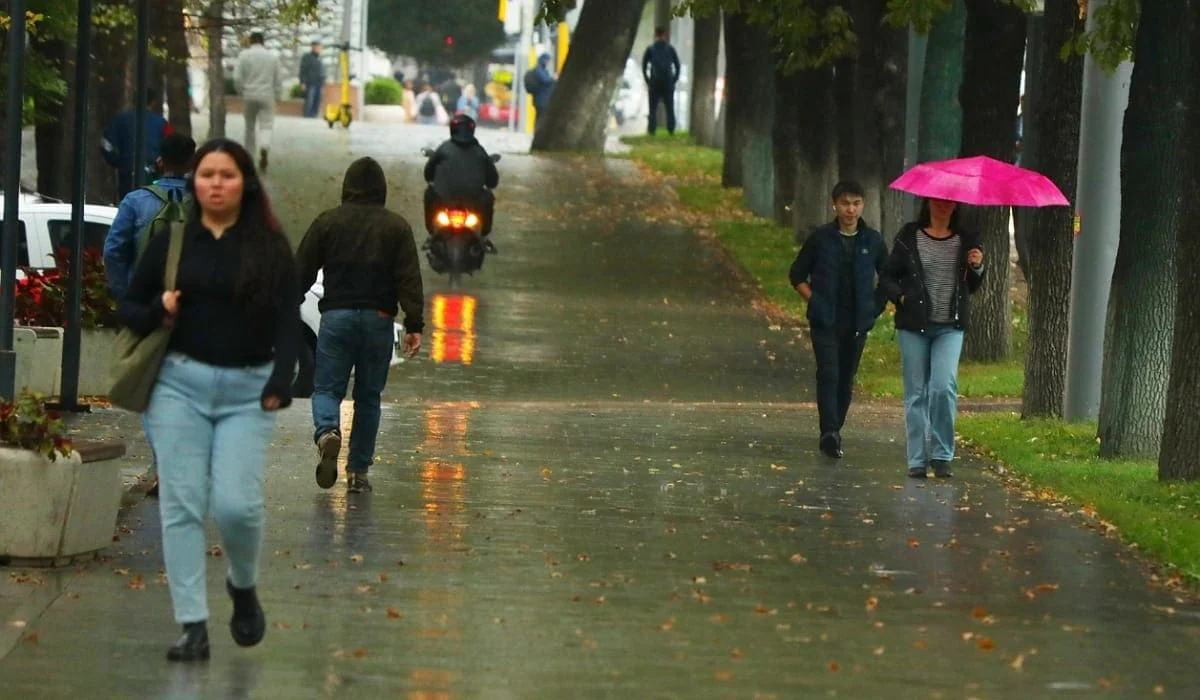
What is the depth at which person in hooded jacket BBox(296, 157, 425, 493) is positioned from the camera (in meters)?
11.2

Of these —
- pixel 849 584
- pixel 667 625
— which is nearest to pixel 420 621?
pixel 667 625

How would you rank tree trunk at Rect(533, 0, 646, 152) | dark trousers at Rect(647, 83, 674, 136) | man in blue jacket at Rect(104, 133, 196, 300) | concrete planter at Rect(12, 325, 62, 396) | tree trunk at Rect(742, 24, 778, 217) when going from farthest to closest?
dark trousers at Rect(647, 83, 674, 136)
tree trunk at Rect(533, 0, 646, 152)
tree trunk at Rect(742, 24, 778, 217)
concrete planter at Rect(12, 325, 62, 396)
man in blue jacket at Rect(104, 133, 196, 300)

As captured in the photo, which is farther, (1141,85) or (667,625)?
(1141,85)

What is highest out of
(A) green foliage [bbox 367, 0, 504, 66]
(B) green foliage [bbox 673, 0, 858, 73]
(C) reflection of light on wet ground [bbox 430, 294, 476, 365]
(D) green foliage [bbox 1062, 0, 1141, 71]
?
(A) green foliage [bbox 367, 0, 504, 66]

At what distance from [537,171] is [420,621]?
28042mm

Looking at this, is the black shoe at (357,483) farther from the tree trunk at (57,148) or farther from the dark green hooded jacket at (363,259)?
the tree trunk at (57,148)

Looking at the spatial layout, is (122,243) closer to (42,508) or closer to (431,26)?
(42,508)

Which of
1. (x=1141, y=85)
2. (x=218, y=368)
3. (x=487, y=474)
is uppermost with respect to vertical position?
(x=1141, y=85)

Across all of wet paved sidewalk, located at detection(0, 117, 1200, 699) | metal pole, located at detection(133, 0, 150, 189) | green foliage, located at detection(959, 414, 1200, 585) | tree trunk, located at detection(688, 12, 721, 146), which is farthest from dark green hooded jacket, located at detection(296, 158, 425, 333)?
tree trunk, located at detection(688, 12, 721, 146)

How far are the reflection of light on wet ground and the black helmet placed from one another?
5.24 ft

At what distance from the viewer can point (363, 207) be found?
1135cm

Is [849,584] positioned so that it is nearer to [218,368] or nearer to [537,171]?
[218,368]

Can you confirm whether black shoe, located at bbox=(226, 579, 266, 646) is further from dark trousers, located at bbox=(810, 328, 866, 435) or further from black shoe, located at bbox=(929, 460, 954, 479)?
dark trousers, located at bbox=(810, 328, 866, 435)

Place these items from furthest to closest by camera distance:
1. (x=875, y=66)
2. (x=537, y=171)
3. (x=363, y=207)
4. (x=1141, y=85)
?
(x=537, y=171) → (x=875, y=66) → (x=1141, y=85) → (x=363, y=207)
